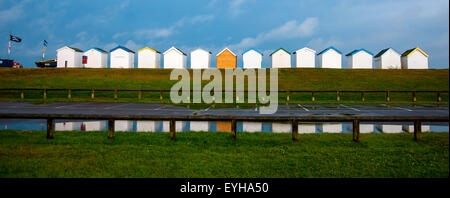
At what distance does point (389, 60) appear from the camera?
5269cm

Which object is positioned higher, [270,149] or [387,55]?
[387,55]

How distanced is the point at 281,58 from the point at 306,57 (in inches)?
182

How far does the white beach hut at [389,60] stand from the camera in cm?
5253

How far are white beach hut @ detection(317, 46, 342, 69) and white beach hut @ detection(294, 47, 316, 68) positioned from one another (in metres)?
1.67

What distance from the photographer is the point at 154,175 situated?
4.87 metres

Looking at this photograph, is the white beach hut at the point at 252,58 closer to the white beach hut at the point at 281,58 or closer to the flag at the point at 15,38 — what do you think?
the white beach hut at the point at 281,58

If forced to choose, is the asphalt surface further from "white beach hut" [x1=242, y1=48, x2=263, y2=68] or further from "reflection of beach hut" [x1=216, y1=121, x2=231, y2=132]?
"white beach hut" [x1=242, y1=48, x2=263, y2=68]

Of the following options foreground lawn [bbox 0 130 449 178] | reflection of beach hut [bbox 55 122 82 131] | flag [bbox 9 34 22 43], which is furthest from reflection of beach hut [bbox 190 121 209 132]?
flag [bbox 9 34 22 43]

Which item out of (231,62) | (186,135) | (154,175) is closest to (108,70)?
(231,62)

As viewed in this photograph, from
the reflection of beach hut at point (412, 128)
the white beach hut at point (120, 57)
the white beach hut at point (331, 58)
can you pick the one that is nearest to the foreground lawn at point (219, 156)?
the reflection of beach hut at point (412, 128)

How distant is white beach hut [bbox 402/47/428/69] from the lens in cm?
5169
